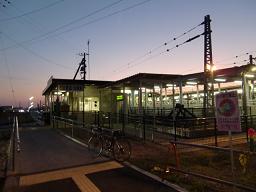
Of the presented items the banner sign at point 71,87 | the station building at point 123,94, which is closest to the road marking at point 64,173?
the station building at point 123,94

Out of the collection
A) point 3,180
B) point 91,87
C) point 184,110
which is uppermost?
point 91,87

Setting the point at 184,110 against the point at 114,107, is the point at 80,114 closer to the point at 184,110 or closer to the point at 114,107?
the point at 114,107

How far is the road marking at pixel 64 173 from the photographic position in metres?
7.55

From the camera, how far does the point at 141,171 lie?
816cm

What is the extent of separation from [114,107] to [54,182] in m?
20.1


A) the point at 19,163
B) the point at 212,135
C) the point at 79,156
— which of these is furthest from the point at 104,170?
the point at 212,135

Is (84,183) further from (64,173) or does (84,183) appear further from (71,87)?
(71,87)

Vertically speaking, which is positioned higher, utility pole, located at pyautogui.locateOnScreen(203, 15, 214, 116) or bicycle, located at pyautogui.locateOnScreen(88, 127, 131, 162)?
utility pole, located at pyautogui.locateOnScreen(203, 15, 214, 116)

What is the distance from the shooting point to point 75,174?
8.03 m

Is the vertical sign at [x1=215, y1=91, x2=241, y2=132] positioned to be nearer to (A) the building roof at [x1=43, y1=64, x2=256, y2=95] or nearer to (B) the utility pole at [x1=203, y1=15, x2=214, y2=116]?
(A) the building roof at [x1=43, y1=64, x2=256, y2=95]

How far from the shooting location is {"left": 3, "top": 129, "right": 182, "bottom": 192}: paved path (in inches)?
268

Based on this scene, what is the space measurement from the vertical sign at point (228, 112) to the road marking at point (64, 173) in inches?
157

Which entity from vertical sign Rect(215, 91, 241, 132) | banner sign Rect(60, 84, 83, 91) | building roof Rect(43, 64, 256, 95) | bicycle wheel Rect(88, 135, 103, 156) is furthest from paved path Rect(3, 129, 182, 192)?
banner sign Rect(60, 84, 83, 91)

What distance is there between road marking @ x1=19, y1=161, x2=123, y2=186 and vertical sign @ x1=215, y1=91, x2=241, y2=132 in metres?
3.98
